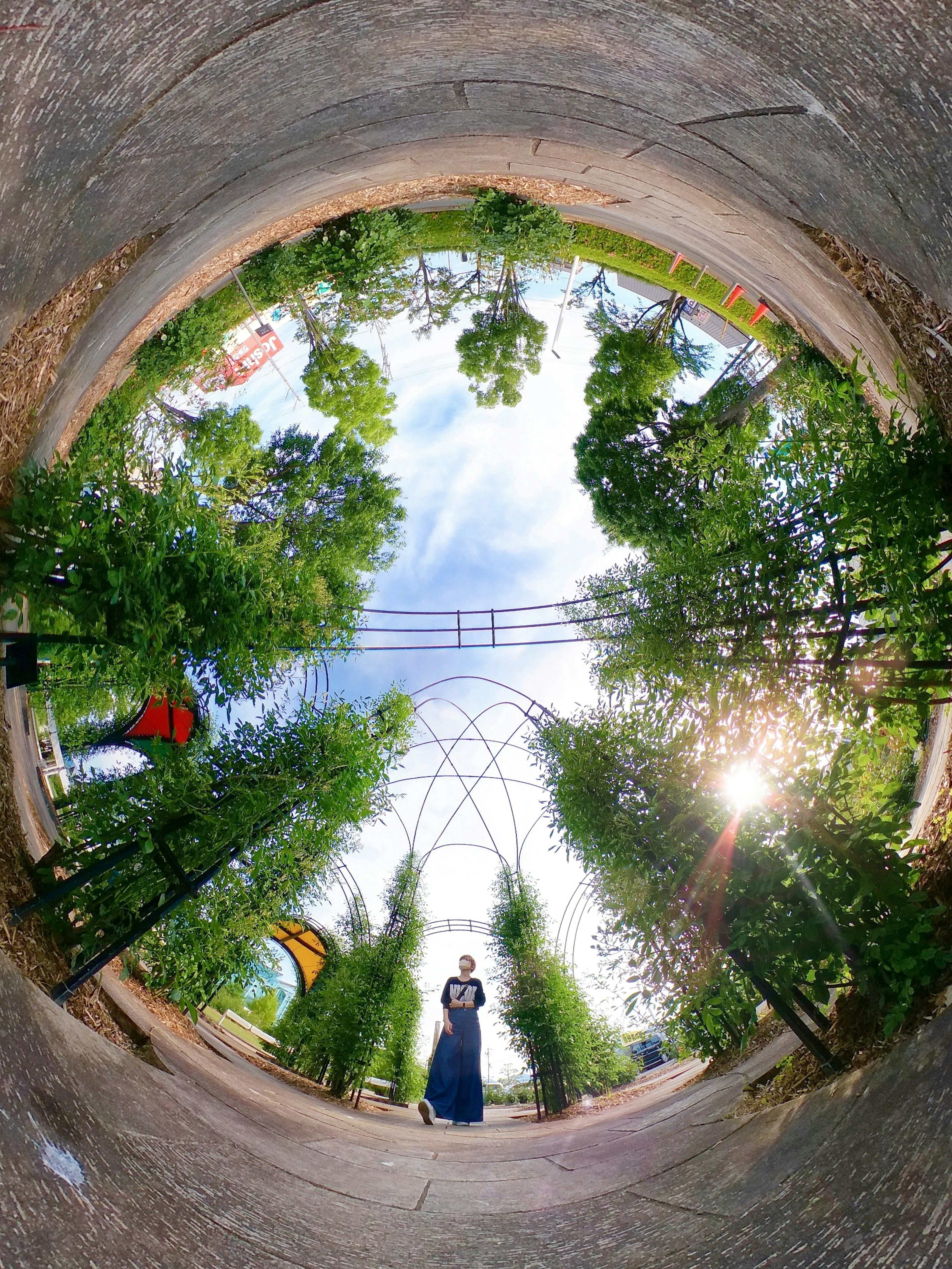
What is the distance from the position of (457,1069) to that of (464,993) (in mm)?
1211

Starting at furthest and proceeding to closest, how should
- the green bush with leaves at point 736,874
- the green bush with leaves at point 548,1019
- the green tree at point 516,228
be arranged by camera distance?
the green bush with leaves at point 548,1019 → the green tree at point 516,228 → the green bush with leaves at point 736,874

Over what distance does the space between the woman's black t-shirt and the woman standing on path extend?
13mm

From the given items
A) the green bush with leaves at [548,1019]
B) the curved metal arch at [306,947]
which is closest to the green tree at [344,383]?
the green bush with leaves at [548,1019]

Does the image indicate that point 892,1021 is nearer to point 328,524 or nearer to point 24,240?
point 24,240

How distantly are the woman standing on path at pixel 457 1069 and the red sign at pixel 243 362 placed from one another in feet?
40.3

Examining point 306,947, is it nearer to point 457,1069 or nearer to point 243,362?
point 457,1069

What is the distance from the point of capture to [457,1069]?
11.2m

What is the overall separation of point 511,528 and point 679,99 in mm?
13592

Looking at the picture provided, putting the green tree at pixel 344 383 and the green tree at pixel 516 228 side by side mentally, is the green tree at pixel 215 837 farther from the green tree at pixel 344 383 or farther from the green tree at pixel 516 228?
the green tree at pixel 516 228

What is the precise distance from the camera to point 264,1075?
1114cm

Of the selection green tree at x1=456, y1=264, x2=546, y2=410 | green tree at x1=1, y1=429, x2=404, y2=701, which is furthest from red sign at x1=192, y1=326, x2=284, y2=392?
green tree at x1=1, y1=429, x2=404, y2=701

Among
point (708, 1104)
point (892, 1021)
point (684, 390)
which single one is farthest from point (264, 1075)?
point (684, 390)

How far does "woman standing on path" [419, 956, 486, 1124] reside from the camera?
10.8m

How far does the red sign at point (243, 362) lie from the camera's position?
1334 centimetres
